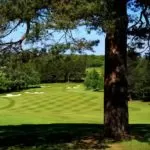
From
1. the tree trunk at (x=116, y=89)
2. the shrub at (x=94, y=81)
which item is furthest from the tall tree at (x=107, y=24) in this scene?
the shrub at (x=94, y=81)

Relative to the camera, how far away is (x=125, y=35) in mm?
15328

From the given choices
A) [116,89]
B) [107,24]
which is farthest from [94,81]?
[107,24]

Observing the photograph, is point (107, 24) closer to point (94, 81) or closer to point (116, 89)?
point (116, 89)

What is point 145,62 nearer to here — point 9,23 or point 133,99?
point 9,23

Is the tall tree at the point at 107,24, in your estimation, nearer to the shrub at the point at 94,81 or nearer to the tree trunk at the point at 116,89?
the tree trunk at the point at 116,89

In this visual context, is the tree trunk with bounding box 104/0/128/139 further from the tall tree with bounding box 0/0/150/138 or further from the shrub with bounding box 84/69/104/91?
the shrub with bounding box 84/69/104/91

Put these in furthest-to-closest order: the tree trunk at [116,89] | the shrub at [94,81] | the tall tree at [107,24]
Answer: the shrub at [94,81] → the tree trunk at [116,89] → the tall tree at [107,24]

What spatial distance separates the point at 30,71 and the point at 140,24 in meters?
3.77

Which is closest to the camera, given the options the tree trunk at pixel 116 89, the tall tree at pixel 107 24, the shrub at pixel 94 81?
the tall tree at pixel 107 24

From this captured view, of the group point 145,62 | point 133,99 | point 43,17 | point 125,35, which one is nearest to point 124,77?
point 125,35

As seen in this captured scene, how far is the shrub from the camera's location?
4596 inches

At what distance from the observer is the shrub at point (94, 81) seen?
11675 centimetres

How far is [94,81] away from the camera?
388ft

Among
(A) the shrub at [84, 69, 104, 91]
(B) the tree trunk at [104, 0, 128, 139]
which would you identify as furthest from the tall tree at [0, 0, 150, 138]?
(A) the shrub at [84, 69, 104, 91]
